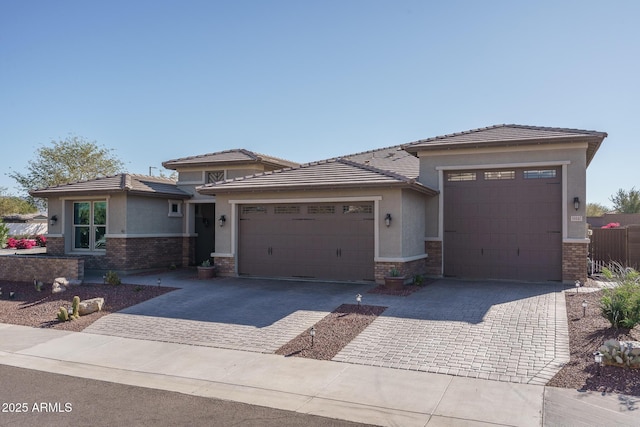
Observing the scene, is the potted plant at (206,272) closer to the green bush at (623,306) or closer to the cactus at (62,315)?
the cactus at (62,315)

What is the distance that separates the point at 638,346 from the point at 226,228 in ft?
39.0

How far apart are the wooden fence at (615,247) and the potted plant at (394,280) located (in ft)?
23.7

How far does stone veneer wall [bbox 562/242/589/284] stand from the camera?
45.4 feet

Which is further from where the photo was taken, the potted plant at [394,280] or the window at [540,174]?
the window at [540,174]

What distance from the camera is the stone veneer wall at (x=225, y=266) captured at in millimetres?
15680

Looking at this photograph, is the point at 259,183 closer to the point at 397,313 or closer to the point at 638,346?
the point at 397,313

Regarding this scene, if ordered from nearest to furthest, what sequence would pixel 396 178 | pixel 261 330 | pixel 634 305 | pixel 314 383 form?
pixel 314 383
pixel 634 305
pixel 261 330
pixel 396 178

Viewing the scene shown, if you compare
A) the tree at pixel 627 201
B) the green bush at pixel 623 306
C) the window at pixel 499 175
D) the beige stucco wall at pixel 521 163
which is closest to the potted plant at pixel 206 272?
the beige stucco wall at pixel 521 163

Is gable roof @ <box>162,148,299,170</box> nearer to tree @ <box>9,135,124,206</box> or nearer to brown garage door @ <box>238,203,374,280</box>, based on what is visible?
brown garage door @ <box>238,203,374,280</box>

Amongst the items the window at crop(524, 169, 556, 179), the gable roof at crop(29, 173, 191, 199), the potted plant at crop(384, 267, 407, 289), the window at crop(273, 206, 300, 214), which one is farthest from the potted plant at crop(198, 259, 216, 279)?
the window at crop(524, 169, 556, 179)

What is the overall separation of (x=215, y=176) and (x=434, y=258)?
9849 mm

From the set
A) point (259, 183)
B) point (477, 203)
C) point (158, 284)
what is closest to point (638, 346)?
point (477, 203)

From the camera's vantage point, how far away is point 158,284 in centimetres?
1439

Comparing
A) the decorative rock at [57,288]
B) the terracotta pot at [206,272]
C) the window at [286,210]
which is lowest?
the decorative rock at [57,288]
